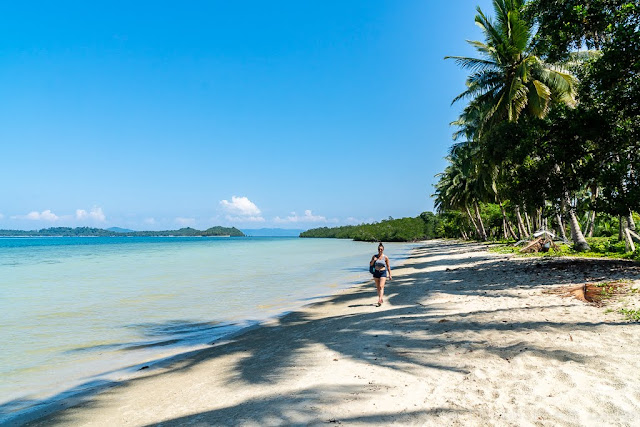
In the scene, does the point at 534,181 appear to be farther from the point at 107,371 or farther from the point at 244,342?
the point at 107,371

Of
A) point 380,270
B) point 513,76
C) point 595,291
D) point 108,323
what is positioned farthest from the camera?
point 513,76

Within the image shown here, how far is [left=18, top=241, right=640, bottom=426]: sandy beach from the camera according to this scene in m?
3.99

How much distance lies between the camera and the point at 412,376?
4988 millimetres

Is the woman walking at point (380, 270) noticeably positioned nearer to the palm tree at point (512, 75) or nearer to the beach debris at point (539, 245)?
the palm tree at point (512, 75)

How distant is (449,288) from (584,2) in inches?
385

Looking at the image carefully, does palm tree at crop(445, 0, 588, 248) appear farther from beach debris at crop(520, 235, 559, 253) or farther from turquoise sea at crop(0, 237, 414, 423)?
turquoise sea at crop(0, 237, 414, 423)

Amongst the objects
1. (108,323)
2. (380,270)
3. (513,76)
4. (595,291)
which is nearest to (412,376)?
(380,270)

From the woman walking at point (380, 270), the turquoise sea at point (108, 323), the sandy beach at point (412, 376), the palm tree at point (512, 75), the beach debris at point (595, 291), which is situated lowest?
the turquoise sea at point (108, 323)

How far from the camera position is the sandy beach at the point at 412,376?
3.99 metres

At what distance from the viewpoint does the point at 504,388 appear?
4438mm

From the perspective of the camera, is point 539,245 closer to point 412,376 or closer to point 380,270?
point 380,270

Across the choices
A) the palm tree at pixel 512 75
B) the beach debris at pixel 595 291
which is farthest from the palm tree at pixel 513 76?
the beach debris at pixel 595 291

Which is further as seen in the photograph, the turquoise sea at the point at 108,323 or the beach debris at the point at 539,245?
the beach debris at the point at 539,245

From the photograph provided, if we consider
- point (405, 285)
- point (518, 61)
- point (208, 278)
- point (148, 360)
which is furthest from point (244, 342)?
point (518, 61)
